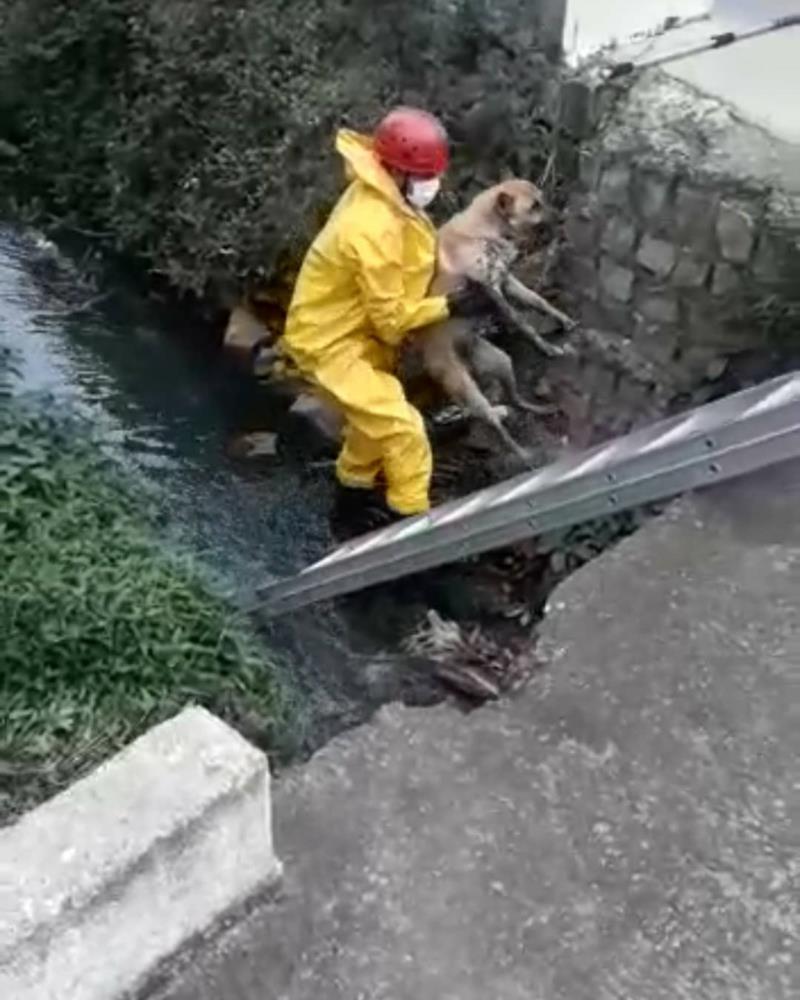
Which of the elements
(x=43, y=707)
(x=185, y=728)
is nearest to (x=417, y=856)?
(x=185, y=728)

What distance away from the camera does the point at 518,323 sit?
597cm

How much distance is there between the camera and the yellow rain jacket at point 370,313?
5379mm

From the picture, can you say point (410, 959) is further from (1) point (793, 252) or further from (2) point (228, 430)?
(2) point (228, 430)

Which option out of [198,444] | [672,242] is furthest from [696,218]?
[198,444]

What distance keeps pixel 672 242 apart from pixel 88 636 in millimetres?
2123

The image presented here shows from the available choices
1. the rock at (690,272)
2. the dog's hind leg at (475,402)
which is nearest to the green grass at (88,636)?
the dog's hind leg at (475,402)

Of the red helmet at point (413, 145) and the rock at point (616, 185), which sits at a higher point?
the red helmet at point (413, 145)

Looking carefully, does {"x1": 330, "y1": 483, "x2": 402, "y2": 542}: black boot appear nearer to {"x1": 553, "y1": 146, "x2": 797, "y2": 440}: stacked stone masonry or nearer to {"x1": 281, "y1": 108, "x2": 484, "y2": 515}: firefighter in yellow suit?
{"x1": 281, "y1": 108, "x2": 484, "y2": 515}: firefighter in yellow suit

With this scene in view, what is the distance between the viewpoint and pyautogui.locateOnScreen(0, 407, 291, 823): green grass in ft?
13.3

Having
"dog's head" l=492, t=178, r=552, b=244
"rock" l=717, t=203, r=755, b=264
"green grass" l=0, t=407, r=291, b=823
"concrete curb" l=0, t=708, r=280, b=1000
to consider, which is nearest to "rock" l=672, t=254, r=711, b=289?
"rock" l=717, t=203, r=755, b=264

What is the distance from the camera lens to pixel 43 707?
164 inches

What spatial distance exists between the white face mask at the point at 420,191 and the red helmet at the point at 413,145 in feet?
0.12

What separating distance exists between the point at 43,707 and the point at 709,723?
165 cm

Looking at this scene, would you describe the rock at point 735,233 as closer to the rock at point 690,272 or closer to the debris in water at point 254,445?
the rock at point 690,272
